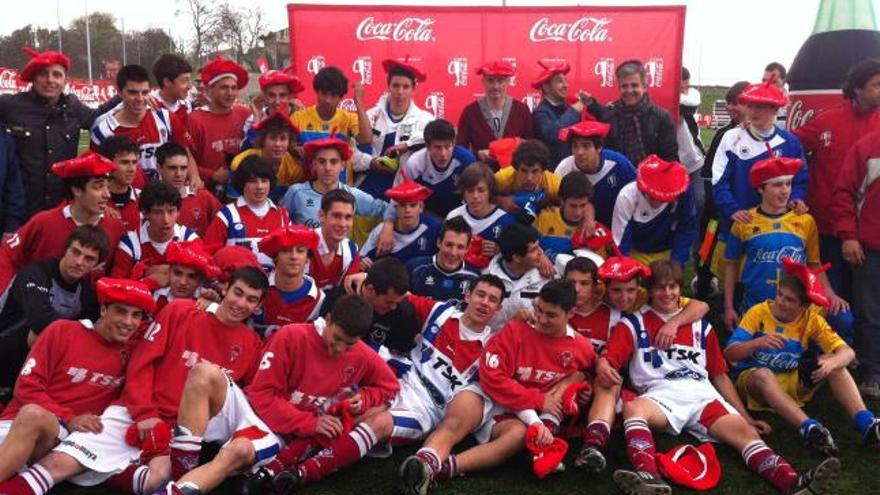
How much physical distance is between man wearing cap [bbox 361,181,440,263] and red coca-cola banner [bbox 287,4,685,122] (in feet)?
12.1

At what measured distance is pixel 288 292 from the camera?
4.91 m

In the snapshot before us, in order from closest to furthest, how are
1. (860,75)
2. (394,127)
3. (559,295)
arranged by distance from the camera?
(559,295) → (860,75) → (394,127)

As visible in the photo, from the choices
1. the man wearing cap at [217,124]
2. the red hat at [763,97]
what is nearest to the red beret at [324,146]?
the man wearing cap at [217,124]

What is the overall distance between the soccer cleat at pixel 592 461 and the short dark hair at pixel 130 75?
4392 mm

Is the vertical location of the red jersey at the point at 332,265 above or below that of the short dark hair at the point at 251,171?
below

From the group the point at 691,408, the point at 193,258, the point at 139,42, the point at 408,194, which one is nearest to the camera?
the point at 691,408

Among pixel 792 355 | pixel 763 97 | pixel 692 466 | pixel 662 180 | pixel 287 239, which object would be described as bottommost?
pixel 692 466

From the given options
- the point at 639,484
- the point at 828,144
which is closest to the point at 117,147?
the point at 639,484

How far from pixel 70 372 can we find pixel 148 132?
2706 mm

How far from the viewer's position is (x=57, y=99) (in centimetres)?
634

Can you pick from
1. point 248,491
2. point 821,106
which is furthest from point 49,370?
point 821,106

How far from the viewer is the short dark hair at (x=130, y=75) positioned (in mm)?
6199

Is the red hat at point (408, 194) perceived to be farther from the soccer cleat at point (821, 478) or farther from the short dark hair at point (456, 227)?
the soccer cleat at point (821, 478)

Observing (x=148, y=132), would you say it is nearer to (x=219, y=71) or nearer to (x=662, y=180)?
(x=219, y=71)
